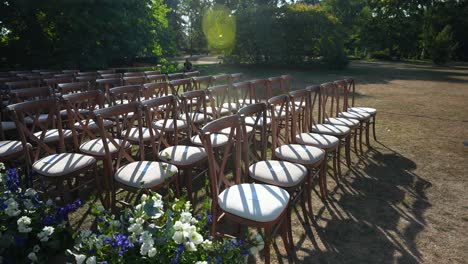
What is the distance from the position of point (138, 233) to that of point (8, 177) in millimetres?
1430

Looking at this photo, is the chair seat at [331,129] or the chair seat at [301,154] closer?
the chair seat at [301,154]

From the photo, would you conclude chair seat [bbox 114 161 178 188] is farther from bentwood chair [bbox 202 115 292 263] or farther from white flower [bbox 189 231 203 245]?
white flower [bbox 189 231 203 245]

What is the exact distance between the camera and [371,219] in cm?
297

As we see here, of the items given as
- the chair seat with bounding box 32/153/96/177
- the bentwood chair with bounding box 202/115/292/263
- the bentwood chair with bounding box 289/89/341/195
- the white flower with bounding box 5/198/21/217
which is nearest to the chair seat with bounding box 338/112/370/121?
the bentwood chair with bounding box 289/89/341/195

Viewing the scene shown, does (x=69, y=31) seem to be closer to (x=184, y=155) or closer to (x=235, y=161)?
(x=184, y=155)

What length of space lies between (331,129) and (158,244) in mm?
2998

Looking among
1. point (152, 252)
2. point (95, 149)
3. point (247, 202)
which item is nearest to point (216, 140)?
point (95, 149)

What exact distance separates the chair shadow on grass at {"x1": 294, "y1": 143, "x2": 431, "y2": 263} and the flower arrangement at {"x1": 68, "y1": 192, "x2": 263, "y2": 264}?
1194 millimetres

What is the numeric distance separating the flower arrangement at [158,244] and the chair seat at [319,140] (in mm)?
2075

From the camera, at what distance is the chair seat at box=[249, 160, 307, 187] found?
2498 millimetres

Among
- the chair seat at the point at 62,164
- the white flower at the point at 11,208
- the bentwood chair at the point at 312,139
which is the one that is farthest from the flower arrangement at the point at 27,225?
the bentwood chair at the point at 312,139

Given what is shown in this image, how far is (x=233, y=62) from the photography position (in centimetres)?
2069

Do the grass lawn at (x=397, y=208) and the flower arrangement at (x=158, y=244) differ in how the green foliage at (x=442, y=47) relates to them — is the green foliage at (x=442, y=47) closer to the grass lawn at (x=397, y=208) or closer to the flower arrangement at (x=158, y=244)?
the grass lawn at (x=397, y=208)

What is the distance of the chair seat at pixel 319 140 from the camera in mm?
3390
